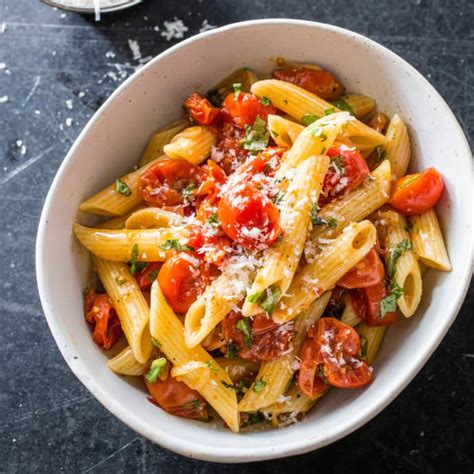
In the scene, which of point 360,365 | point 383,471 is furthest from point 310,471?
point 360,365

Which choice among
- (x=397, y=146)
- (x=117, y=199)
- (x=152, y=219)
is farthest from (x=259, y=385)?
(x=397, y=146)

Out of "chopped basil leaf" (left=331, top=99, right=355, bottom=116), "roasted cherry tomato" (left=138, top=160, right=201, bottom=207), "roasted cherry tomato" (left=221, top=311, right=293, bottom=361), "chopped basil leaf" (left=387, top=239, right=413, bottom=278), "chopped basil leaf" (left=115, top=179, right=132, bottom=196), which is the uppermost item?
"chopped basil leaf" (left=331, top=99, right=355, bottom=116)

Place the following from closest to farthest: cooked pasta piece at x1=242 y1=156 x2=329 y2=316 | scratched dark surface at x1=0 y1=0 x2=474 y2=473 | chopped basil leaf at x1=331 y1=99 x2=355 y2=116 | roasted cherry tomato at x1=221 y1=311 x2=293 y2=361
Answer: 1. cooked pasta piece at x1=242 y1=156 x2=329 y2=316
2. roasted cherry tomato at x1=221 y1=311 x2=293 y2=361
3. chopped basil leaf at x1=331 y1=99 x2=355 y2=116
4. scratched dark surface at x1=0 y1=0 x2=474 y2=473

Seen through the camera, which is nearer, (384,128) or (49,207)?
(49,207)

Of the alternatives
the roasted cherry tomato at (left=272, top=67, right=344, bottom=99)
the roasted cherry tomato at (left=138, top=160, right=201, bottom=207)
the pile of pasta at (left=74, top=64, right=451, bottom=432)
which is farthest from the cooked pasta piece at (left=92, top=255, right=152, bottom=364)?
the roasted cherry tomato at (left=272, top=67, right=344, bottom=99)

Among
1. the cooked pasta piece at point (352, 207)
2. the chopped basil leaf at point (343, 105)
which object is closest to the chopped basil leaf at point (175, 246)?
the cooked pasta piece at point (352, 207)

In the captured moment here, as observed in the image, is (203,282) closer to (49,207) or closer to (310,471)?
(49,207)

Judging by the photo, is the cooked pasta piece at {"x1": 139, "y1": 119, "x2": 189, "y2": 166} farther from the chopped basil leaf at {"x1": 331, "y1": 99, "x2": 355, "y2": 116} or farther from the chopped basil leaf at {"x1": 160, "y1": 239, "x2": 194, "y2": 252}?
the chopped basil leaf at {"x1": 331, "y1": 99, "x2": 355, "y2": 116}
